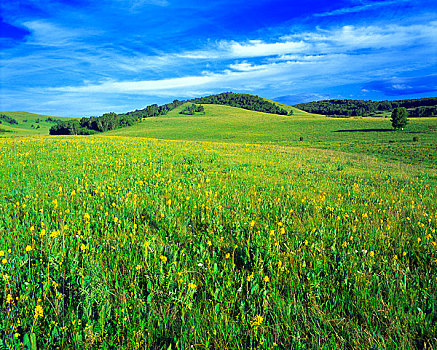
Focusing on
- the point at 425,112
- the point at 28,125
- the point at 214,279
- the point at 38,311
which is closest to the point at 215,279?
the point at 214,279

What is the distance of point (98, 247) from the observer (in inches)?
119

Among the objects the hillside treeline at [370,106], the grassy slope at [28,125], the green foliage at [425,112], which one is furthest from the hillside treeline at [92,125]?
the green foliage at [425,112]

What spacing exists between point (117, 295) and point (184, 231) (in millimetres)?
1408

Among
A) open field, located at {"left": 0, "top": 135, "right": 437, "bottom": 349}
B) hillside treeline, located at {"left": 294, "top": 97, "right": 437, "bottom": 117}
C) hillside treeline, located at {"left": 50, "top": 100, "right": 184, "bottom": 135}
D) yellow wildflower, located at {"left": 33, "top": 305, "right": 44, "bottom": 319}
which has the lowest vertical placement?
open field, located at {"left": 0, "top": 135, "right": 437, "bottom": 349}

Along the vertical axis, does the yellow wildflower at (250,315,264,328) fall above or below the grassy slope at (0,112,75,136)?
below

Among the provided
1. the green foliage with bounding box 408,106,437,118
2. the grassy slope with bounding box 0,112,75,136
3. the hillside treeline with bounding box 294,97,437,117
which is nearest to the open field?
the green foliage with bounding box 408,106,437,118

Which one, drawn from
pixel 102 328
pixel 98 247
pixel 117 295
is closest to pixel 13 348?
pixel 102 328

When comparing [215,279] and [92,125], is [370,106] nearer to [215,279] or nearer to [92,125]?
[92,125]

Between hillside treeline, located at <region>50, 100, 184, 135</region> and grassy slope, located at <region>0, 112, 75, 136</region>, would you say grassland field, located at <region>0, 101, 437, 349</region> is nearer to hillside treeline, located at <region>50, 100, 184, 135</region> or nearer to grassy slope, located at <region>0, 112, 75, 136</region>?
hillside treeline, located at <region>50, 100, 184, 135</region>

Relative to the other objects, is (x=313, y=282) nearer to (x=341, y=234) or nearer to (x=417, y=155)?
(x=341, y=234)

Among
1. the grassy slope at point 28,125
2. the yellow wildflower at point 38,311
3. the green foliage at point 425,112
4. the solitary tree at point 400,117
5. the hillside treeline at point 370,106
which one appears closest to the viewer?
the yellow wildflower at point 38,311

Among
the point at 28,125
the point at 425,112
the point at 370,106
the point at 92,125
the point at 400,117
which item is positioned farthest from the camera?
the point at 370,106

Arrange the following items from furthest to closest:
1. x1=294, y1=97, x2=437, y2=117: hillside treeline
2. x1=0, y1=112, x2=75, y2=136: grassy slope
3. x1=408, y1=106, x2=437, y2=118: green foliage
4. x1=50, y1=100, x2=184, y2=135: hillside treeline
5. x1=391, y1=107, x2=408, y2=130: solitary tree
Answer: x1=294, y1=97, x2=437, y2=117: hillside treeline
x1=0, y1=112, x2=75, y2=136: grassy slope
x1=50, y1=100, x2=184, y2=135: hillside treeline
x1=408, y1=106, x2=437, y2=118: green foliage
x1=391, y1=107, x2=408, y2=130: solitary tree

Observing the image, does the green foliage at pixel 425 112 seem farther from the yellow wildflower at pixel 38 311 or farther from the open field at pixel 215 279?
the yellow wildflower at pixel 38 311
